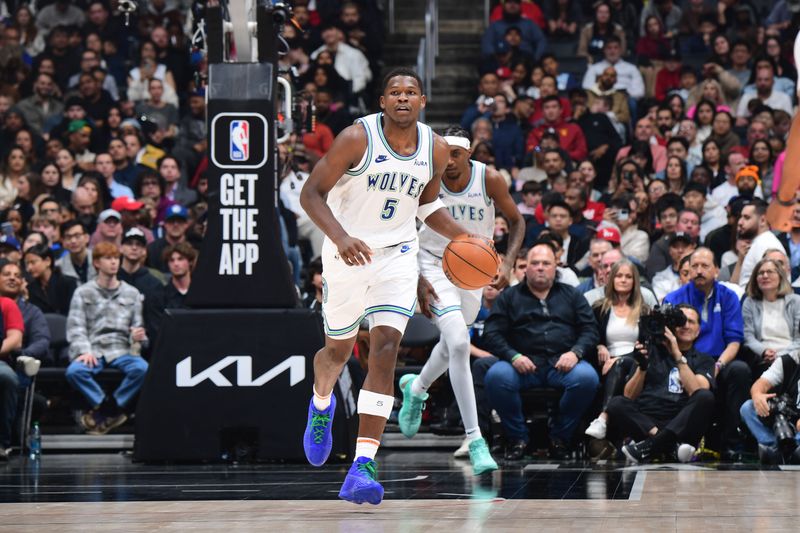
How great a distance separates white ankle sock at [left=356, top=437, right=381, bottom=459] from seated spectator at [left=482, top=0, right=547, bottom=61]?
11629 millimetres

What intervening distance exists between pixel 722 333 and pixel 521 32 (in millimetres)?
8208

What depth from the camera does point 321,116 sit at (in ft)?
54.7

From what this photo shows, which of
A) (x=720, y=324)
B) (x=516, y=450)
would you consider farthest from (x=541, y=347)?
(x=720, y=324)

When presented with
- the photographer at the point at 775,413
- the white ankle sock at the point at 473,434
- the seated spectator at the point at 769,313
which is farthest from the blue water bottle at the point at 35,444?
the seated spectator at the point at 769,313

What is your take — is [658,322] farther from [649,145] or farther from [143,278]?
[649,145]

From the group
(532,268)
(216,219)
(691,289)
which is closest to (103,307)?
(216,219)

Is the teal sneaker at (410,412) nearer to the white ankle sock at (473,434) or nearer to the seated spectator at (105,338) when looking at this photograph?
the white ankle sock at (473,434)

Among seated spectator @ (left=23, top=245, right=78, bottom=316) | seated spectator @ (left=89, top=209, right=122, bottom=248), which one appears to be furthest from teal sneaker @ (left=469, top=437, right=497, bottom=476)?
seated spectator @ (left=89, top=209, right=122, bottom=248)

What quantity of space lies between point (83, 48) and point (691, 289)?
1104 cm

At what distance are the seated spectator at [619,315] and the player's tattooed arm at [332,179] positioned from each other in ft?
13.5

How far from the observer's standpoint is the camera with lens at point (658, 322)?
1005 centimetres

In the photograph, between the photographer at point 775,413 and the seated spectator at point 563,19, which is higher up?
the seated spectator at point 563,19

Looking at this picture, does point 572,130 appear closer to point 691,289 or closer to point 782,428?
point 691,289

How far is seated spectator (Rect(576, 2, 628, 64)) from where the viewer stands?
1745cm
